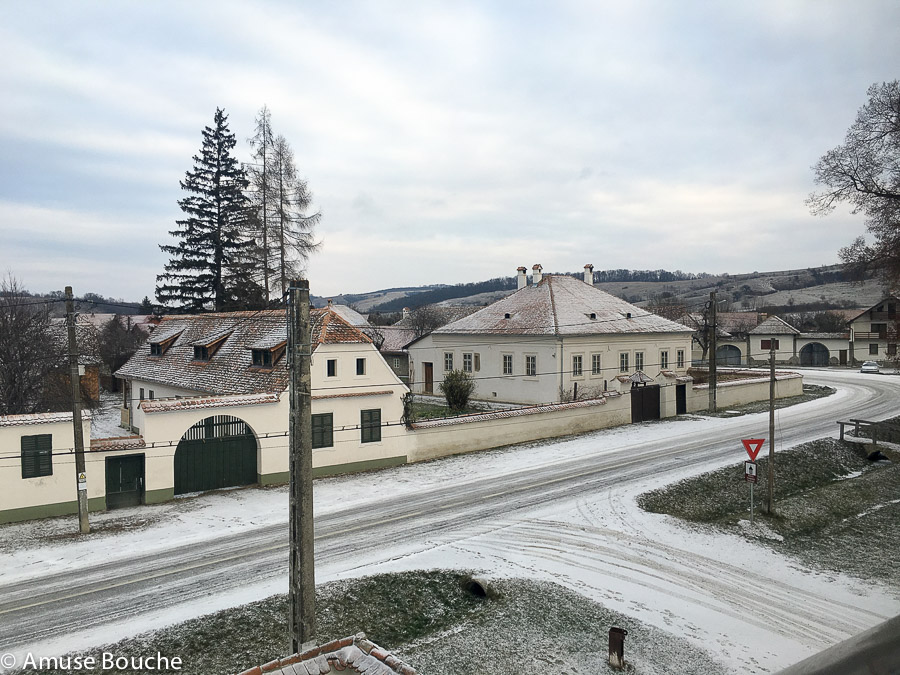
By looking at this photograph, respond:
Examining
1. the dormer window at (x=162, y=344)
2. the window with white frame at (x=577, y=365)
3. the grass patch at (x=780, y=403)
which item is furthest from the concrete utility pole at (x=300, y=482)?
the grass patch at (x=780, y=403)

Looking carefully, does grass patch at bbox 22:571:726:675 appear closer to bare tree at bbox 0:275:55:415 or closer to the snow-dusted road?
the snow-dusted road

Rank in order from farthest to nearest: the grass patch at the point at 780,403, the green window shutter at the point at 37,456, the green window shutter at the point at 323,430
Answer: the grass patch at the point at 780,403 < the green window shutter at the point at 323,430 < the green window shutter at the point at 37,456

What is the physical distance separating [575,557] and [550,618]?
10.6ft

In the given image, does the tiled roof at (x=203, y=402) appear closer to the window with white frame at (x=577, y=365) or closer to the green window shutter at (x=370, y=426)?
the green window shutter at (x=370, y=426)

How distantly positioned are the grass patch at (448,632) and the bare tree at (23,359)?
19479mm

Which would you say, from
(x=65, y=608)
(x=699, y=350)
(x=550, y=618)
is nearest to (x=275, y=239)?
(x=65, y=608)

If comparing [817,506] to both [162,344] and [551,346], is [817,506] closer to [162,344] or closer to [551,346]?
[551,346]

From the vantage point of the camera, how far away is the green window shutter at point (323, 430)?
2222 cm

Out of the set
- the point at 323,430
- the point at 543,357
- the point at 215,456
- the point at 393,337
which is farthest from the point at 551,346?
the point at 393,337

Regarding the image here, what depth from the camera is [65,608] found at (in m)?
12.1

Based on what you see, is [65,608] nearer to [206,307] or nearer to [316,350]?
[316,350]

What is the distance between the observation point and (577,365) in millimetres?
36031

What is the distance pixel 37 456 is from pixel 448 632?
534 inches

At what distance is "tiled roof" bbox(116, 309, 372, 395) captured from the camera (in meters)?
23.0
